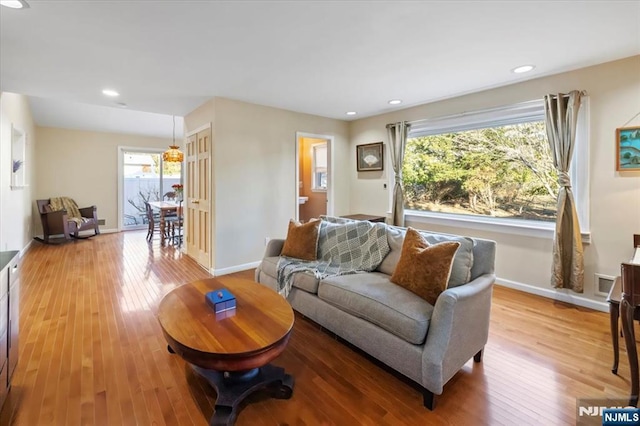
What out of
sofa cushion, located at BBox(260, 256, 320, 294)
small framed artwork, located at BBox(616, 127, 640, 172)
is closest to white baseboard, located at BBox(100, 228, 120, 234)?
sofa cushion, located at BBox(260, 256, 320, 294)

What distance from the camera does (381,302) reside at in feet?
6.43

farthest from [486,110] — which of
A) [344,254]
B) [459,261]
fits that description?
[344,254]

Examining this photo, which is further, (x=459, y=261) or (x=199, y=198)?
(x=199, y=198)

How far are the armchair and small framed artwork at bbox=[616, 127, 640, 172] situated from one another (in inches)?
345

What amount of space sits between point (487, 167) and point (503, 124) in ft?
1.84

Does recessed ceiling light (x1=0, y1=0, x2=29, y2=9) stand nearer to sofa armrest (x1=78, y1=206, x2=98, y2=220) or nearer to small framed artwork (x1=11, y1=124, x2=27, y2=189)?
small framed artwork (x1=11, y1=124, x2=27, y2=189)

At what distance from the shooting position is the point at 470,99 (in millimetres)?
3865

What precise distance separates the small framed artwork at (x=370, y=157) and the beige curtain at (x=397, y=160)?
0.31 metres

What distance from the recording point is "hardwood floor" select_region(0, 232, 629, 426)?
1.63 meters

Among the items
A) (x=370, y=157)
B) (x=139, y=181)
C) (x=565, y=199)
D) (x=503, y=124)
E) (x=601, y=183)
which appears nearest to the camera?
(x=601, y=183)

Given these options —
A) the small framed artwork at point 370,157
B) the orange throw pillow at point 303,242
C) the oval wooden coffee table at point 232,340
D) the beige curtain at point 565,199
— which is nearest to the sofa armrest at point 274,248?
the orange throw pillow at point 303,242

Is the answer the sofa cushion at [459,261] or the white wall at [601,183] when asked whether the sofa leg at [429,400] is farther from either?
the white wall at [601,183]

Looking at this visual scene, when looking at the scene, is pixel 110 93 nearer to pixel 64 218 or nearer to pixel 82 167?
pixel 64 218

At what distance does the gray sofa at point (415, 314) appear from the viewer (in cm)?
168
